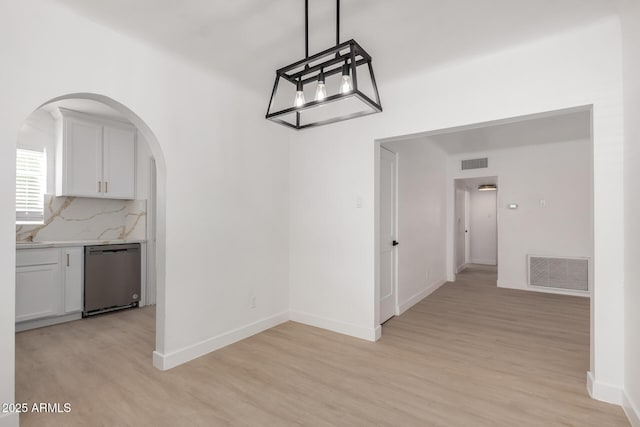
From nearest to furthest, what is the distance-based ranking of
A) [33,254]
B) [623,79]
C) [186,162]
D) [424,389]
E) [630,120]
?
[630,120] → [623,79] → [424,389] → [186,162] → [33,254]

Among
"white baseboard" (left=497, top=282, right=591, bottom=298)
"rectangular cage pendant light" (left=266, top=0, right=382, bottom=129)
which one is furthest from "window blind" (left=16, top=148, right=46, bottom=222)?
"white baseboard" (left=497, top=282, right=591, bottom=298)

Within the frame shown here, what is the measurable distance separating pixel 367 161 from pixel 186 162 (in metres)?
1.85

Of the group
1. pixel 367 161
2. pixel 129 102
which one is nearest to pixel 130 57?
pixel 129 102

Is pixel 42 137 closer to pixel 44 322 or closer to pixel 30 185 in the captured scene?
pixel 30 185

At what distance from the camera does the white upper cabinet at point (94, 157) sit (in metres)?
4.05

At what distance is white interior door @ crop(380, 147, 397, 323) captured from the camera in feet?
12.6

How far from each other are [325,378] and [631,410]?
6.69 ft

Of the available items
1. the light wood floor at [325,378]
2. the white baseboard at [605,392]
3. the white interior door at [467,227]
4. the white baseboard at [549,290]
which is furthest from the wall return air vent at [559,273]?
the white baseboard at [605,392]

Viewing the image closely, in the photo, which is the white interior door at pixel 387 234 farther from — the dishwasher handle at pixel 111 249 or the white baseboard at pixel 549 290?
the dishwasher handle at pixel 111 249

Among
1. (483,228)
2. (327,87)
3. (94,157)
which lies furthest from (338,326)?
(483,228)

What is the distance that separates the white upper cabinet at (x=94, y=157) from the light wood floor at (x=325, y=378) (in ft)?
5.91

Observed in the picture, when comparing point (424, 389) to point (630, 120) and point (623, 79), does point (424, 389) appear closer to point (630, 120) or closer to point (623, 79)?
point (630, 120)

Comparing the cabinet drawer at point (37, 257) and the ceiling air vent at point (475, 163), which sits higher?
the ceiling air vent at point (475, 163)

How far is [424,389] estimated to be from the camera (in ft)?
7.81
